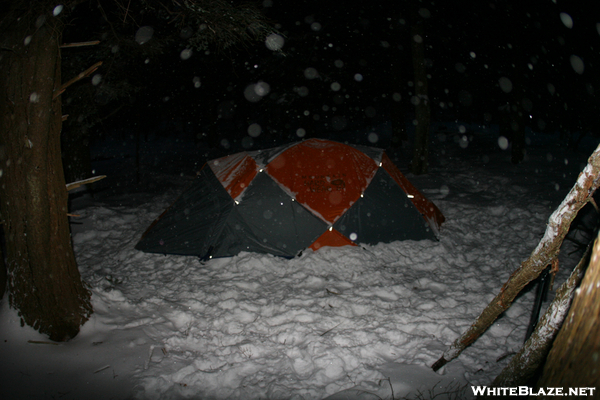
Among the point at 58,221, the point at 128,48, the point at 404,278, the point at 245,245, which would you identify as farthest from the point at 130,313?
the point at 128,48

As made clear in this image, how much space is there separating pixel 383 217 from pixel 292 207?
5.60 ft

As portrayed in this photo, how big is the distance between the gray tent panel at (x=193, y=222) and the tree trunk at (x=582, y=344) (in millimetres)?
4988

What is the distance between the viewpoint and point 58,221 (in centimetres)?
338

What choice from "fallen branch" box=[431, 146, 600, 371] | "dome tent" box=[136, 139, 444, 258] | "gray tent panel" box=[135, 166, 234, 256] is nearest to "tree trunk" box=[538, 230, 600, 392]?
"fallen branch" box=[431, 146, 600, 371]

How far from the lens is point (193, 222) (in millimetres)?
5973

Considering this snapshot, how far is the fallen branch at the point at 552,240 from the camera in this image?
1609 millimetres

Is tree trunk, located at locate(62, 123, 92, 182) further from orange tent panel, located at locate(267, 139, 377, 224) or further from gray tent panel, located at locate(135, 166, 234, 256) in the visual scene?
orange tent panel, located at locate(267, 139, 377, 224)

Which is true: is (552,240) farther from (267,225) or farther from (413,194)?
(413,194)

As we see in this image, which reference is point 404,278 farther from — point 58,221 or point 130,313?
point 58,221

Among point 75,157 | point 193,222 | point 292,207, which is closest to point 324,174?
point 292,207

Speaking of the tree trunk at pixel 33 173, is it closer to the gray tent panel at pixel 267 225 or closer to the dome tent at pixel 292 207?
the dome tent at pixel 292 207

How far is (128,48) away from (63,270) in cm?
577

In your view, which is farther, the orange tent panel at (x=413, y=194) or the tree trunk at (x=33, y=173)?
the orange tent panel at (x=413, y=194)

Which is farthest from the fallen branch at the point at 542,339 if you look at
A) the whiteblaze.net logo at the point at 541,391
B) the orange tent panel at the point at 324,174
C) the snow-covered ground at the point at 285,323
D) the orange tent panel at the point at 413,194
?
the orange tent panel at the point at 413,194
